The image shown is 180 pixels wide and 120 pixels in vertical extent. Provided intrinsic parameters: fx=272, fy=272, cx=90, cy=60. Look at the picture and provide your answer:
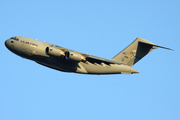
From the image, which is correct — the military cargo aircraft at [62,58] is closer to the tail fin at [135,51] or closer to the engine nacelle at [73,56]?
the engine nacelle at [73,56]

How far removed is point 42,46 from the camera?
63.7 ft

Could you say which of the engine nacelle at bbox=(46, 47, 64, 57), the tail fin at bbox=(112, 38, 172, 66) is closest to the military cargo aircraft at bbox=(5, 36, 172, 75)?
the engine nacelle at bbox=(46, 47, 64, 57)

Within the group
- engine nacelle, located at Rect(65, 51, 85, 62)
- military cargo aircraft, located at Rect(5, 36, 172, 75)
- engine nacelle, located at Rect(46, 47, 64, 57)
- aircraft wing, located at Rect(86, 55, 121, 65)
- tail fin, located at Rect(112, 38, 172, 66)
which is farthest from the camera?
tail fin, located at Rect(112, 38, 172, 66)

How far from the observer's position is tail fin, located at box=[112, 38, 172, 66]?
22734 mm

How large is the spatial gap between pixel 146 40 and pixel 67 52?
7.67 m

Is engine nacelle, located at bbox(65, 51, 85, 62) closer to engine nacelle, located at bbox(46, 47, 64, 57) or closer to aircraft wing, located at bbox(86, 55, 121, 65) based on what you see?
engine nacelle, located at bbox(46, 47, 64, 57)

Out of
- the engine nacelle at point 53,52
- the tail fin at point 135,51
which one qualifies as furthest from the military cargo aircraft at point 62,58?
the tail fin at point 135,51

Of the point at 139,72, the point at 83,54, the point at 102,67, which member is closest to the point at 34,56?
the point at 83,54

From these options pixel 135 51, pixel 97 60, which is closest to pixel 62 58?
pixel 97 60

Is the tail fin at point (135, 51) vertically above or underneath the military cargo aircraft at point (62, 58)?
above

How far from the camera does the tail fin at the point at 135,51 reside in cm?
2273

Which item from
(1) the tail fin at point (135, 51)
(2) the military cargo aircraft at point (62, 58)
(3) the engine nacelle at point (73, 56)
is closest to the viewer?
(3) the engine nacelle at point (73, 56)

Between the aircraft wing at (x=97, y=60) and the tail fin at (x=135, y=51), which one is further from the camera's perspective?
the tail fin at (x=135, y=51)

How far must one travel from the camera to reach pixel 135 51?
75.6 ft
